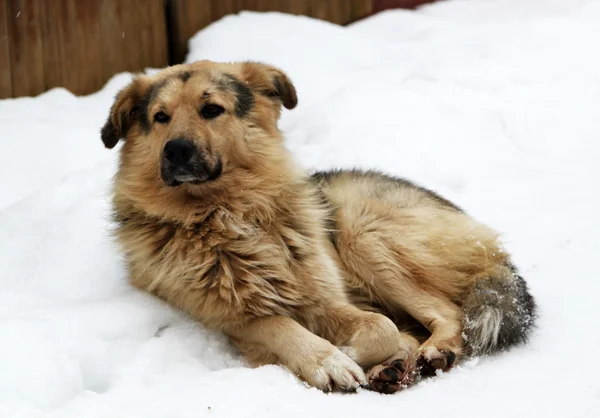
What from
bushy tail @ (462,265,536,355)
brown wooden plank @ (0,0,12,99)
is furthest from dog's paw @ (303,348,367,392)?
brown wooden plank @ (0,0,12,99)

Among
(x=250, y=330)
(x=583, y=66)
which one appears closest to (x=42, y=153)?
(x=250, y=330)

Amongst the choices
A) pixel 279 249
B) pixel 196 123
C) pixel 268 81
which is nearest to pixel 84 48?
pixel 268 81

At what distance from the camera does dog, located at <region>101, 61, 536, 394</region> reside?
4.19m

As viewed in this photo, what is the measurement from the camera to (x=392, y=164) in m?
6.54

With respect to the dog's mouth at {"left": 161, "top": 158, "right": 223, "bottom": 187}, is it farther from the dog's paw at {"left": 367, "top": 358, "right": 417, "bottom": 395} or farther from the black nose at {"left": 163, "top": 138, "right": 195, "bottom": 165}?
the dog's paw at {"left": 367, "top": 358, "right": 417, "bottom": 395}

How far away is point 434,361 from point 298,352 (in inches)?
27.7

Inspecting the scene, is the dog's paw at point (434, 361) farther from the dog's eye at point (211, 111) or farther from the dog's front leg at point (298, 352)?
the dog's eye at point (211, 111)

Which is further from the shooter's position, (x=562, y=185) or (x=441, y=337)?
(x=562, y=185)

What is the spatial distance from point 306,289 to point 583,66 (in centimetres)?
484

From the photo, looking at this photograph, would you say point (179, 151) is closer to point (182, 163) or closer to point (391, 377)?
point (182, 163)

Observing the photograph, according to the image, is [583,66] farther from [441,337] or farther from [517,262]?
[441,337]

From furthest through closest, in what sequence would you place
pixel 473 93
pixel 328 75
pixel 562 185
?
pixel 328 75 < pixel 473 93 < pixel 562 185

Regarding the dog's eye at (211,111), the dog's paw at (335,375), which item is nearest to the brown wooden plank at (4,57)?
the dog's eye at (211,111)

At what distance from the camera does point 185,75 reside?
467 cm
